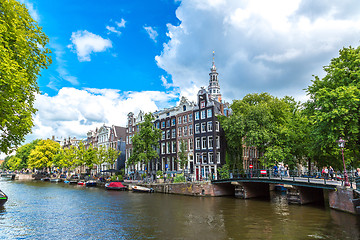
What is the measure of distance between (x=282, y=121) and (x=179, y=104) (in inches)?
949

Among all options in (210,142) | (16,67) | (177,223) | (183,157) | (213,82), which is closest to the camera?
(16,67)

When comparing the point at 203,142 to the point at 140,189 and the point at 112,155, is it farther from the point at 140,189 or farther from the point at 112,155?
the point at 112,155

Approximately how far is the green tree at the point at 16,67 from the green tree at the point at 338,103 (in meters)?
26.4

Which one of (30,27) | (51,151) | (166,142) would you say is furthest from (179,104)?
(51,151)

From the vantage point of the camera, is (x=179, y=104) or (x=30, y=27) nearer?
(x=30, y=27)

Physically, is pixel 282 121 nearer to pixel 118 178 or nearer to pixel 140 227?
pixel 140 227

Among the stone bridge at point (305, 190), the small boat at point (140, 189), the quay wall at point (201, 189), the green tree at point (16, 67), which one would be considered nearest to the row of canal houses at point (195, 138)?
the quay wall at point (201, 189)

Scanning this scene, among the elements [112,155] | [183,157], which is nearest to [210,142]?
[183,157]

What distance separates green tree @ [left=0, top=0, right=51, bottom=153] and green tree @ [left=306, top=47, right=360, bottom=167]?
2637 cm

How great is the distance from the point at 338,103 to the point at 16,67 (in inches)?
1124

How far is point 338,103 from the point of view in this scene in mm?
27141

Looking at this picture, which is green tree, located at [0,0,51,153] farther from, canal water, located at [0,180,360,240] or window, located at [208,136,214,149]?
window, located at [208,136,214,149]

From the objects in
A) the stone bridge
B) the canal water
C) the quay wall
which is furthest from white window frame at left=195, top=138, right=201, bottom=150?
the canal water

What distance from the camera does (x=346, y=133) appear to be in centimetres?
2838
